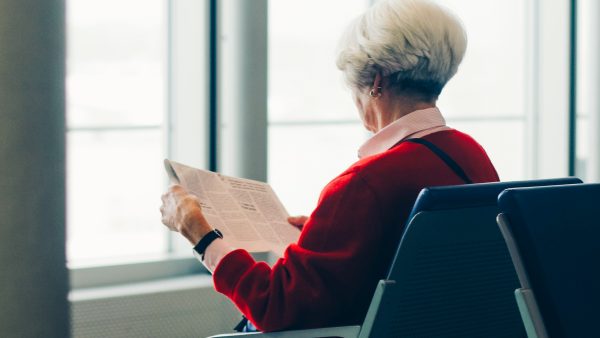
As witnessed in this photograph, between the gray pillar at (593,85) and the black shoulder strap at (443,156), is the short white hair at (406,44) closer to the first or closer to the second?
the black shoulder strap at (443,156)

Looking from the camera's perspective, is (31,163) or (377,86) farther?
(31,163)

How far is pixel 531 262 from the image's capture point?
1.38 meters

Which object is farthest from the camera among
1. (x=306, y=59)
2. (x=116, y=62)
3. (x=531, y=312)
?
(x=306, y=59)

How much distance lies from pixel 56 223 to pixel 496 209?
43.1 inches

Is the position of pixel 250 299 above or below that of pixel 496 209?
below

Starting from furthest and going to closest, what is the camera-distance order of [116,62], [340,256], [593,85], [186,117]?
[593,85]
[186,117]
[116,62]
[340,256]

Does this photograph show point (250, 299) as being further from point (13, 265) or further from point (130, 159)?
point (130, 159)

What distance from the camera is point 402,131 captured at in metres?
1.96

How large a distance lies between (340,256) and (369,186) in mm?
157

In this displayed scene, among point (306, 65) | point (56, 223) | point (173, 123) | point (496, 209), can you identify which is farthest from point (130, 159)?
point (496, 209)

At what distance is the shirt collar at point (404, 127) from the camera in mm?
1954

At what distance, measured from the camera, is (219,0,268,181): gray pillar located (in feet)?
11.2

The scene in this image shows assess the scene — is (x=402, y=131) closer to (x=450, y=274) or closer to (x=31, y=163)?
(x=450, y=274)

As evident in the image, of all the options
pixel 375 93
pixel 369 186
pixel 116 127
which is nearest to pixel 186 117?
pixel 116 127
